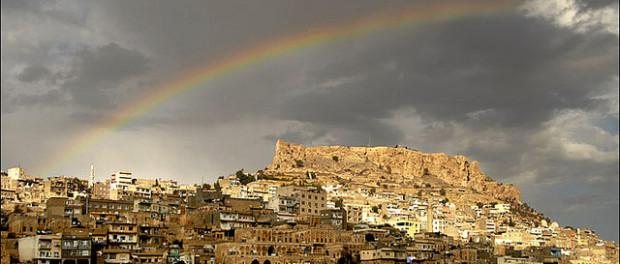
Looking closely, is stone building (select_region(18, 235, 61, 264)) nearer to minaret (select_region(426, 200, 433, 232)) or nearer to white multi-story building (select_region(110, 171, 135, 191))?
white multi-story building (select_region(110, 171, 135, 191))

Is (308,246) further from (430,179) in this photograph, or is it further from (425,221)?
(430,179)

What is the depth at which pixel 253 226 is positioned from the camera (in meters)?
73.9

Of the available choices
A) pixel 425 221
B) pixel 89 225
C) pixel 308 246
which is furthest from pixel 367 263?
pixel 425 221

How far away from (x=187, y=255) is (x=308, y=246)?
9870 mm

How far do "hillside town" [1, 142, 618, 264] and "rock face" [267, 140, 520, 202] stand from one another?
8631 mm

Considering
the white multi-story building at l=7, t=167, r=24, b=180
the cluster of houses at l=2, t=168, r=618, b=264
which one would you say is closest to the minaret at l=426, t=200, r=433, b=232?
the cluster of houses at l=2, t=168, r=618, b=264

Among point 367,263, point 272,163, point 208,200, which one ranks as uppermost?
point 272,163

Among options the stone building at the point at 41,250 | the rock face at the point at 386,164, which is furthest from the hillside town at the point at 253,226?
the rock face at the point at 386,164

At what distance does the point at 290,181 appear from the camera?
12312cm

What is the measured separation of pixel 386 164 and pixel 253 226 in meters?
83.0

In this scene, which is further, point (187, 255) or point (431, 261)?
point (431, 261)

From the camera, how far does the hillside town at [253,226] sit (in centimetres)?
6372

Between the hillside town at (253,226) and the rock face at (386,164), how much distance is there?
8631 mm

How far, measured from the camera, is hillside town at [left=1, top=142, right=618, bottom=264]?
63.7 meters
